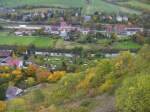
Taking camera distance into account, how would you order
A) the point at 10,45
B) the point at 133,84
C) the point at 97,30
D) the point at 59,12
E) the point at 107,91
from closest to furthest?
the point at 133,84
the point at 107,91
the point at 10,45
the point at 97,30
the point at 59,12

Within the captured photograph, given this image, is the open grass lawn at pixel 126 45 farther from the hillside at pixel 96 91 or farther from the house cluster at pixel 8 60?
the hillside at pixel 96 91

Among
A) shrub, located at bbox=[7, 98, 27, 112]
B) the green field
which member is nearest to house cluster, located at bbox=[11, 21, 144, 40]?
the green field

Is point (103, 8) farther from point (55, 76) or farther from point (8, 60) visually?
point (55, 76)

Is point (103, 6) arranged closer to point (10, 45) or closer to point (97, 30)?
point (97, 30)

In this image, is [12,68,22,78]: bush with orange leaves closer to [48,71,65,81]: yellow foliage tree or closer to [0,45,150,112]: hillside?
[48,71,65,81]: yellow foliage tree

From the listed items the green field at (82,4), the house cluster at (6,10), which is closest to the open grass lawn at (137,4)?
the green field at (82,4)

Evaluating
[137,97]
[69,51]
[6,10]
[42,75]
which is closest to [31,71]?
[42,75]

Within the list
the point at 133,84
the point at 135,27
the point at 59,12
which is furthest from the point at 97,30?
the point at 133,84
